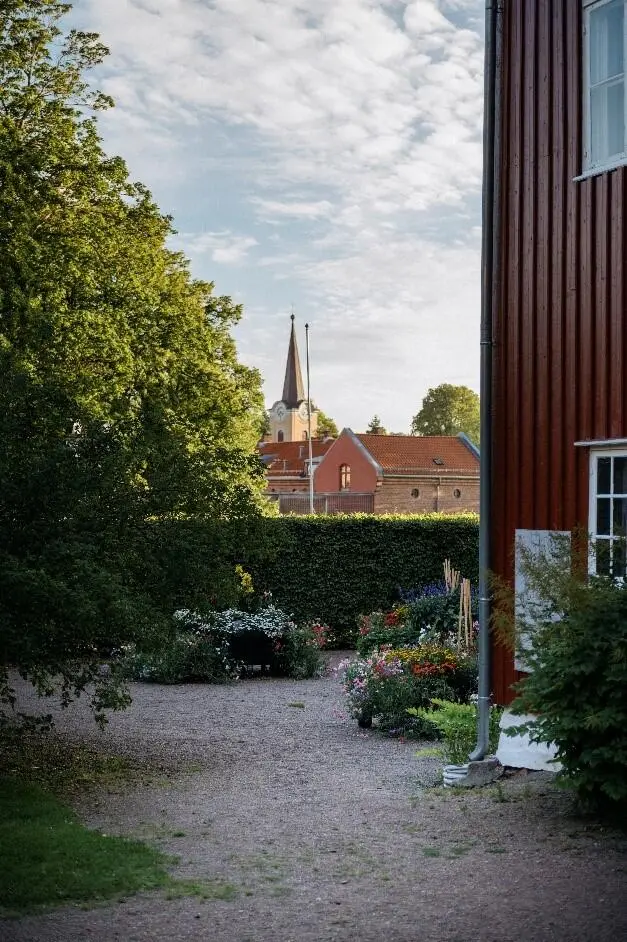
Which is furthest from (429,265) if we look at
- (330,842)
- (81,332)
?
(330,842)

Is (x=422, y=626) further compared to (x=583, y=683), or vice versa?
(x=422, y=626)

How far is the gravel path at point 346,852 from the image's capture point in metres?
4.86

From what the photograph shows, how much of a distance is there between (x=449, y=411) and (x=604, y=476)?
254 ft

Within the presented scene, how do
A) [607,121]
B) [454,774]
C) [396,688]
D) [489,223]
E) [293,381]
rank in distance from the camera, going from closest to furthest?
1. [454,774]
2. [607,121]
3. [489,223]
4. [396,688]
5. [293,381]

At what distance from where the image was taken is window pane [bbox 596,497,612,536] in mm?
8477

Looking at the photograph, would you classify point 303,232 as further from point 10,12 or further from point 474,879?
point 474,879

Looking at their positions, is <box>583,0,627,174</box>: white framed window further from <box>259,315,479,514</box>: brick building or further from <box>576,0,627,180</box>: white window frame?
<box>259,315,479,514</box>: brick building

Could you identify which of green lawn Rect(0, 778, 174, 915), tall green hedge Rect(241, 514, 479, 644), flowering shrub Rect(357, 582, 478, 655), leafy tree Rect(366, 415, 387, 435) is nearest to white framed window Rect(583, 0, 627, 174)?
flowering shrub Rect(357, 582, 478, 655)

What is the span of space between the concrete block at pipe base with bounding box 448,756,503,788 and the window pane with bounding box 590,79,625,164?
4.99 meters

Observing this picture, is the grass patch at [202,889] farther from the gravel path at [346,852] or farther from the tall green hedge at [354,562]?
the tall green hedge at [354,562]

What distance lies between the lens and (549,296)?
9.03 metres

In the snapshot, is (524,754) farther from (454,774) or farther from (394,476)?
(394,476)

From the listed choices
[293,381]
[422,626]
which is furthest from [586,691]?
[293,381]

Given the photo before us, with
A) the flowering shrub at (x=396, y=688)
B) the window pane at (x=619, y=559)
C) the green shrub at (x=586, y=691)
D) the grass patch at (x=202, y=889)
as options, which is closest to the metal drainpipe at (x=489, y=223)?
the window pane at (x=619, y=559)
